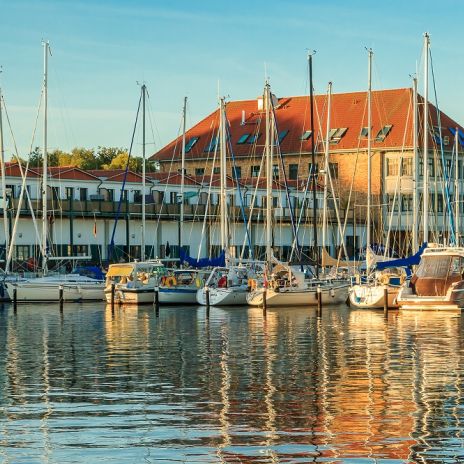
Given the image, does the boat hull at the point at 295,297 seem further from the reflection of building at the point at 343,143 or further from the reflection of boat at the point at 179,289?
the reflection of building at the point at 343,143

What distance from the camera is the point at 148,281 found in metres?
72.1

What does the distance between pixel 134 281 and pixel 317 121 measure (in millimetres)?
57866

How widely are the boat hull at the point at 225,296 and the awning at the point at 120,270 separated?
4.61 meters

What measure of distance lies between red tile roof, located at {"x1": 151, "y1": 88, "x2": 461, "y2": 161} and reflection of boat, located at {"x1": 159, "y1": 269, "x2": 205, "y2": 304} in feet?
164

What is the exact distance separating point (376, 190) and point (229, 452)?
105871 mm

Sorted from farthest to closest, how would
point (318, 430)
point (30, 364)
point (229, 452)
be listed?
1. point (30, 364)
2. point (318, 430)
3. point (229, 452)

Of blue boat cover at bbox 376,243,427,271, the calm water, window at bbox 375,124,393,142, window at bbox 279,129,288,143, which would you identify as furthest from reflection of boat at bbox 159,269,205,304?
window at bbox 279,129,288,143

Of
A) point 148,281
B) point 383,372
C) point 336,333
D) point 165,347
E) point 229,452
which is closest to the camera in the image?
point 229,452

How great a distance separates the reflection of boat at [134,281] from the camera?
7112 cm

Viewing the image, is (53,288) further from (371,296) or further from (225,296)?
(371,296)

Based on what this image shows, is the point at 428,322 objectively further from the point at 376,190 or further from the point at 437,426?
the point at 376,190

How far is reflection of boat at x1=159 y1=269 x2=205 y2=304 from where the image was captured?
231 ft

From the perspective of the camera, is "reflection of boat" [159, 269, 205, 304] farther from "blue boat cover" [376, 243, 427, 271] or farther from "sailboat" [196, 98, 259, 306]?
"blue boat cover" [376, 243, 427, 271]

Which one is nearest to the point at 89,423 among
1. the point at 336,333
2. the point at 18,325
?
the point at 336,333
